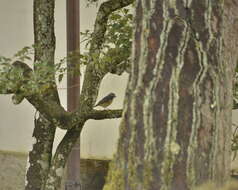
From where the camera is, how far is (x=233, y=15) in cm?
231

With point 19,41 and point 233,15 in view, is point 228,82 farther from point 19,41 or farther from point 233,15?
point 19,41

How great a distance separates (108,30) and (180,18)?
1.99 meters

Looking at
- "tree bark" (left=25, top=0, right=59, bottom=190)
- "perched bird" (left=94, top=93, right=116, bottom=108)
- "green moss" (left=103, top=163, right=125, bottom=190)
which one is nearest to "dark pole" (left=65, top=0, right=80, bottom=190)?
"perched bird" (left=94, top=93, right=116, bottom=108)

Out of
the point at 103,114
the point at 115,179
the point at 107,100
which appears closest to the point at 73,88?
the point at 107,100

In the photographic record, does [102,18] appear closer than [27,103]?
Yes

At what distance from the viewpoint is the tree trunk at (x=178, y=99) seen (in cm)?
222

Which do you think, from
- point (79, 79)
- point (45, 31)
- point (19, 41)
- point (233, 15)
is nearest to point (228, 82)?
point (233, 15)

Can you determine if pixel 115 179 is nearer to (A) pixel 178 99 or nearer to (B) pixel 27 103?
(A) pixel 178 99

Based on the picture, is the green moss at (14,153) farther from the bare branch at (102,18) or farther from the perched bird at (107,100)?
the bare branch at (102,18)

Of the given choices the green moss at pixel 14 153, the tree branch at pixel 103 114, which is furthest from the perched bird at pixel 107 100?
the green moss at pixel 14 153

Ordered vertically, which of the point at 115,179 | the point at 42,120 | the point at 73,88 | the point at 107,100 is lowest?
the point at 115,179

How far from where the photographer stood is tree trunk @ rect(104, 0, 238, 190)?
2.22m

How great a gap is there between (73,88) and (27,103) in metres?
1.26

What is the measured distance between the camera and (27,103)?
752 centimetres
